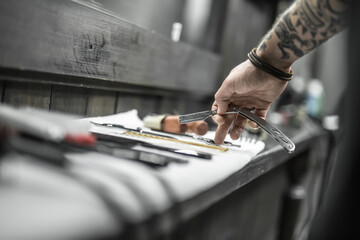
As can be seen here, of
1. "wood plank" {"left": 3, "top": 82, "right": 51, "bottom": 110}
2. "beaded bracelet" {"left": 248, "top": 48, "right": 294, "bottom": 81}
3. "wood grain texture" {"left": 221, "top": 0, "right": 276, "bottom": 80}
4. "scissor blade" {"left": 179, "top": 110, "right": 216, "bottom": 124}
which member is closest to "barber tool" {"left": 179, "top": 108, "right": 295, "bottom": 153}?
"scissor blade" {"left": 179, "top": 110, "right": 216, "bottom": 124}

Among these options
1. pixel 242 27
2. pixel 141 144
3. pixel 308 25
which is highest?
pixel 242 27

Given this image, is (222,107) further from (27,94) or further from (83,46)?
(27,94)

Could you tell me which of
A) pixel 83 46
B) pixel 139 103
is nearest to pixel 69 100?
pixel 83 46

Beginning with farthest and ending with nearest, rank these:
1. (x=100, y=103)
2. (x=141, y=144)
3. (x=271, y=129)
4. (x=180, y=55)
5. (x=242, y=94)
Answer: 1. (x=180, y=55)
2. (x=100, y=103)
3. (x=242, y=94)
4. (x=271, y=129)
5. (x=141, y=144)

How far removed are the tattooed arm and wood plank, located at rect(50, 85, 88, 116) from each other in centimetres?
48

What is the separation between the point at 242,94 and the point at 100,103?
568 mm

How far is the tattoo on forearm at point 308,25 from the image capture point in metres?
0.98

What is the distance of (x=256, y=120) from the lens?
3.97 ft

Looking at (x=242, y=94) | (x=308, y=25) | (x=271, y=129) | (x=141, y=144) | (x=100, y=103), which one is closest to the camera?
(x=141, y=144)

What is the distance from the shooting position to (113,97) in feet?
5.17

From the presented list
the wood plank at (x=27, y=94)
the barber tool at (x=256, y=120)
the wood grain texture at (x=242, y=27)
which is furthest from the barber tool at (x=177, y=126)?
the wood grain texture at (x=242, y=27)

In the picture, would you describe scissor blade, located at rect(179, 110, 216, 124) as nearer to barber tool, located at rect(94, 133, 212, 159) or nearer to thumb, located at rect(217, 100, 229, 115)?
thumb, located at rect(217, 100, 229, 115)

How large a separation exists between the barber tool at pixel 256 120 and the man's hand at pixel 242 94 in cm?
4

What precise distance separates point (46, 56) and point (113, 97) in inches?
19.6
